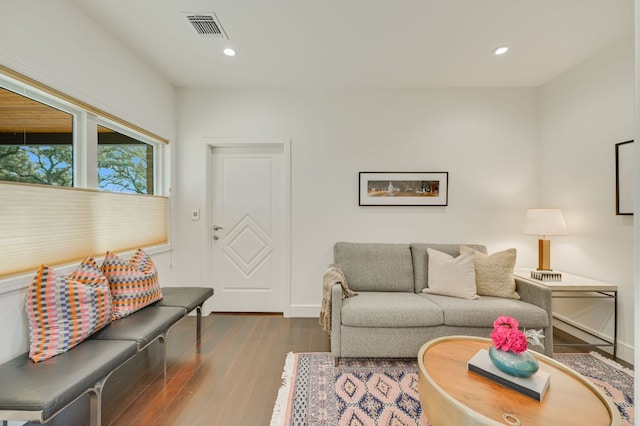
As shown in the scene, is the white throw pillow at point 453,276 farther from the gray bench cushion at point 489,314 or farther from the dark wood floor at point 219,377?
the dark wood floor at point 219,377

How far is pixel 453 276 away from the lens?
2447mm

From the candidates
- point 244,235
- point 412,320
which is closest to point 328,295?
point 412,320

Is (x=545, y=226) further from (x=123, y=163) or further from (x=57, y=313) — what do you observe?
(x=123, y=163)

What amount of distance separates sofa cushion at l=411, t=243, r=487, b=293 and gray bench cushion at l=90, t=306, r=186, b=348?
213cm

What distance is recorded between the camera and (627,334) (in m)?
2.22

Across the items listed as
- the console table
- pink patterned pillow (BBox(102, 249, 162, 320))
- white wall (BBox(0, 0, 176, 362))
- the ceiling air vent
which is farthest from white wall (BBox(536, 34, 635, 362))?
white wall (BBox(0, 0, 176, 362))

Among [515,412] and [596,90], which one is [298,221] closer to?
[515,412]

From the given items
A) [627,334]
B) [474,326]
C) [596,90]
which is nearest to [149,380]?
[474,326]

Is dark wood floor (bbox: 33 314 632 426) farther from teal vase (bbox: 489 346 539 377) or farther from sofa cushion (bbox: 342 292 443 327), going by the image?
teal vase (bbox: 489 346 539 377)

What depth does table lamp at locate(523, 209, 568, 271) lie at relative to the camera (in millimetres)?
2535

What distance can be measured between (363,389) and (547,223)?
2.30 metres

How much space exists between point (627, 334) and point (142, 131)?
4642mm

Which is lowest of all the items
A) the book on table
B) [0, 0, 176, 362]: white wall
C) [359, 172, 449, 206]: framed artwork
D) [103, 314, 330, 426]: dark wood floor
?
[103, 314, 330, 426]: dark wood floor

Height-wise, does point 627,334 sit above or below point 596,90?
below
